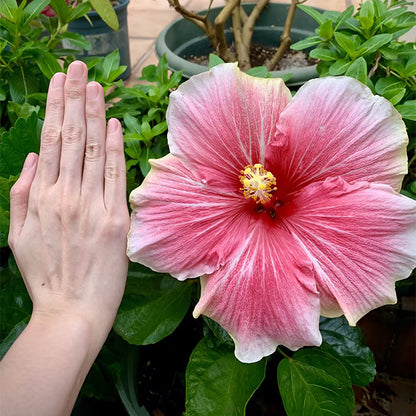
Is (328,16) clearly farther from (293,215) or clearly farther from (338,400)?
(338,400)

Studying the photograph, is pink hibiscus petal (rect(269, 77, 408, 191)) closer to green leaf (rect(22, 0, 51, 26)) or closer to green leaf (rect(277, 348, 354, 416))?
green leaf (rect(277, 348, 354, 416))

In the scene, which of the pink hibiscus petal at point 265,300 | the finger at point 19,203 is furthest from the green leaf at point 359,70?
the finger at point 19,203

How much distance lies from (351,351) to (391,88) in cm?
50

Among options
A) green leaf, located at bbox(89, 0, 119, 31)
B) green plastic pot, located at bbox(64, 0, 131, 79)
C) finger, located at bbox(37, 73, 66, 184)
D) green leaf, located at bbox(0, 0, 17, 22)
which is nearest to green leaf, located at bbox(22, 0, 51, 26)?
green leaf, located at bbox(0, 0, 17, 22)

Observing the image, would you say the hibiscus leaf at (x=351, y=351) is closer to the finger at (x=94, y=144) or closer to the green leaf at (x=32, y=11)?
the finger at (x=94, y=144)

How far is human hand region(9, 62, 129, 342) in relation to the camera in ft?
2.37

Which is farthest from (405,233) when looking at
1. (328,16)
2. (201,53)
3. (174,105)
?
(201,53)

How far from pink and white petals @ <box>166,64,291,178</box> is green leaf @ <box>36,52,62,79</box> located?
420mm

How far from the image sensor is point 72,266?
2.39ft

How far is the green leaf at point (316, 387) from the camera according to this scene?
798 mm

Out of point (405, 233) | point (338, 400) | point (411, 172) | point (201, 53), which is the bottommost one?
point (338, 400)

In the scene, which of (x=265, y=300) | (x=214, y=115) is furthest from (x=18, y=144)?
(x=265, y=300)

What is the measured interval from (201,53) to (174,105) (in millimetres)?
1036

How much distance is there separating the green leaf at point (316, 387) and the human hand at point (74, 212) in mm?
333
